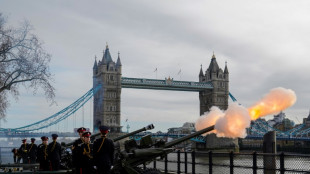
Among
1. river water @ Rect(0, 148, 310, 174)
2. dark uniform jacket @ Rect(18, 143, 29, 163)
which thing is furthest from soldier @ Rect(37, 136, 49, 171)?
dark uniform jacket @ Rect(18, 143, 29, 163)

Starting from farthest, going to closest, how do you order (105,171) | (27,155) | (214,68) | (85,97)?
(214,68)
(85,97)
(27,155)
(105,171)

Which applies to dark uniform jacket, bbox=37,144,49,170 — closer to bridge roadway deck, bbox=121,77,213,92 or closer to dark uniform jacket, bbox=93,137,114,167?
dark uniform jacket, bbox=93,137,114,167

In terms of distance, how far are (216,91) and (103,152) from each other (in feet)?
403

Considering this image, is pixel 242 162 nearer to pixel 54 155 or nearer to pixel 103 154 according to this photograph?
pixel 54 155

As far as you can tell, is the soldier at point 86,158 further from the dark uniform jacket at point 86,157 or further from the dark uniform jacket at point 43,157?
the dark uniform jacket at point 43,157

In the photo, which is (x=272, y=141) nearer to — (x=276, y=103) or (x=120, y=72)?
(x=276, y=103)

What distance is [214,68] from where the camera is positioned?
135 metres

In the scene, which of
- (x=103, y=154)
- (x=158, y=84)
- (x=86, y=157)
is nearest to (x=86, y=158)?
(x=86, y=157)

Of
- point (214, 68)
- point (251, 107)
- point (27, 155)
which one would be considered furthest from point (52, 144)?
point (214, 68)

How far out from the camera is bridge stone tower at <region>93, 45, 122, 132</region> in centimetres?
11375

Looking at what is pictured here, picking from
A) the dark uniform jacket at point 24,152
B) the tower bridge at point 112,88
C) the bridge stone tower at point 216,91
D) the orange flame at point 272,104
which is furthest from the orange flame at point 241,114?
the bridge stone tower at point 216,91

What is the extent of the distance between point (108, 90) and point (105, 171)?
349 feet

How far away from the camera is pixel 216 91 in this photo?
429 feet

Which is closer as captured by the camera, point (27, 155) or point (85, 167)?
point (85, 167)
